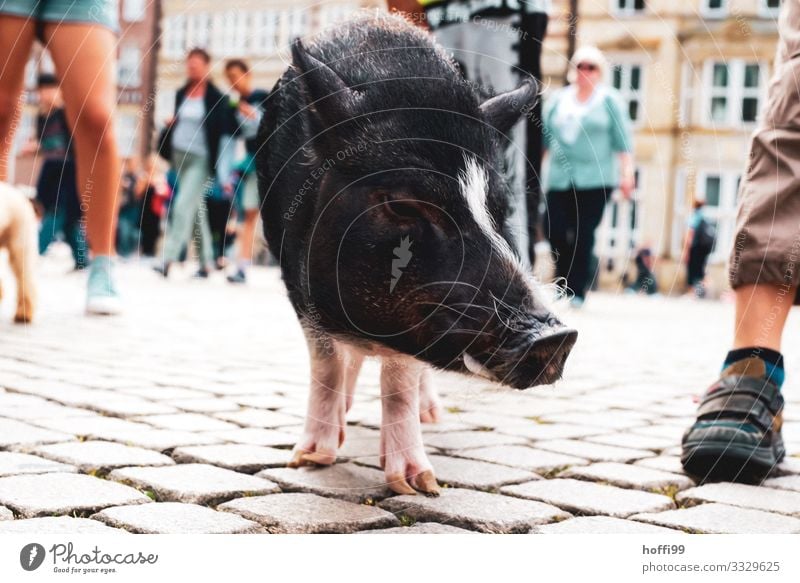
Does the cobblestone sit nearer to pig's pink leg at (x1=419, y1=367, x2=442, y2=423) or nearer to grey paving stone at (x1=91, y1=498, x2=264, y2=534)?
grey paving stone at (x1=91, y1=498, x2=264, y2=534)

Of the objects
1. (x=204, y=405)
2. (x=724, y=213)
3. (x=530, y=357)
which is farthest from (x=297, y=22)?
(x=724, y=213)

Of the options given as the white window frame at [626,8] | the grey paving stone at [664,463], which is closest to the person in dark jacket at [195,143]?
the white window frame at [626,8]

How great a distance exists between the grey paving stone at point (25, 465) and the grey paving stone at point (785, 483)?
1799mm

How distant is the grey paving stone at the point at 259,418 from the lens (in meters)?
3.37

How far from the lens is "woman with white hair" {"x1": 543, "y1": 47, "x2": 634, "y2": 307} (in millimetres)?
2715

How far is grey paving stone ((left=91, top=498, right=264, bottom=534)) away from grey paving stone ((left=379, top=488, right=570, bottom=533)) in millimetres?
399

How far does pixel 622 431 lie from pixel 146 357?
2083 millimetres

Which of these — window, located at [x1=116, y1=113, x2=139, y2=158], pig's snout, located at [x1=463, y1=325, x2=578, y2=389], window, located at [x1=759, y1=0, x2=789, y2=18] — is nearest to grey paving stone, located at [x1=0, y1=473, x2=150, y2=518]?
window, located at [x1=116, y1=113, x2=139, y2=158]

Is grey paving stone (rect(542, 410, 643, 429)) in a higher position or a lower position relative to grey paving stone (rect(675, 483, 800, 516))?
lower

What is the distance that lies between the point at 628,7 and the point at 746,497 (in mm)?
1245

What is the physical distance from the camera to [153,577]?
6.46ft

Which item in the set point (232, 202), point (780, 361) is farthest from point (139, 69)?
point (780, 361)

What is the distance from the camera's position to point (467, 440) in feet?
11.0

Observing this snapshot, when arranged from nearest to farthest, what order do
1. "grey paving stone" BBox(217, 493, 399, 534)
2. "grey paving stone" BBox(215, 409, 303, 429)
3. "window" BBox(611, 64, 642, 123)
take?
"grey paving stone" BBox(217, 493, 399, 534) < "window" BBox(611, 64, 642, 123) < "grey paving stone" BBox(215, 409, 303, 429)
